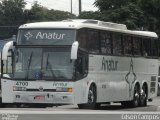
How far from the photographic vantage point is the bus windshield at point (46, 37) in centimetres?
1938

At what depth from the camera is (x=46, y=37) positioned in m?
19.8

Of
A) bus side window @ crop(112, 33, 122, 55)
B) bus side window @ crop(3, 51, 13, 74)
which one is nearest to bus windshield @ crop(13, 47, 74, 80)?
bus side window @ crop(3, 51, 13, 74)

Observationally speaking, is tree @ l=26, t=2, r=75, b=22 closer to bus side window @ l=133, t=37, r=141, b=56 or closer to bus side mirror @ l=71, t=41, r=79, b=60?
bus side window @ l=133, t=37, r=141, b=56

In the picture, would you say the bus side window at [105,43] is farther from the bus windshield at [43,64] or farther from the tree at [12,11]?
the tree at [12,11]

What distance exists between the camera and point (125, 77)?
24469mm

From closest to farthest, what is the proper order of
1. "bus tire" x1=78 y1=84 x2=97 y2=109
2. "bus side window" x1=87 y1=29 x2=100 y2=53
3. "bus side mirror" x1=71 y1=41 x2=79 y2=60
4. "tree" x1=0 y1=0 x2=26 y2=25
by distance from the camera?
"bus side mirror" x1=71 y1=41 x2=79 y2=60
"bus tire" x1=78 y1=84 x2=97 y2=109
"bus side window" x1=87 y1=29 x2=100 y2=53
"tree" x1=0 y1=0 x2=26 y2=25

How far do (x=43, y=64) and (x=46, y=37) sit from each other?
3.85ft

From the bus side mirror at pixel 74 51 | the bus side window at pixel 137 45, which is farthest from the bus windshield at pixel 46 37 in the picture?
the bus side window at pixel 137 45

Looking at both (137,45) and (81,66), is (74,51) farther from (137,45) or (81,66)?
(137,45)

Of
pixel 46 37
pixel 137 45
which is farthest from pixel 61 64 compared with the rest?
pixel 137 45

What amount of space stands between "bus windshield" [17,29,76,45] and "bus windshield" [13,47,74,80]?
0.32 metres

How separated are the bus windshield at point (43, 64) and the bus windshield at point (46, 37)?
320 millimetres

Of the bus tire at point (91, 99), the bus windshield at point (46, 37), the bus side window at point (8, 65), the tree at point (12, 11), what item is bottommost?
the bus tire at point (91, 99)

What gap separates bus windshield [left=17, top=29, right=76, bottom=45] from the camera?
19.4m
